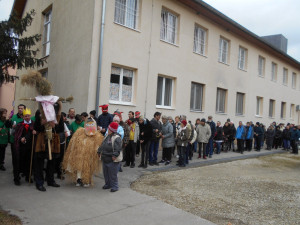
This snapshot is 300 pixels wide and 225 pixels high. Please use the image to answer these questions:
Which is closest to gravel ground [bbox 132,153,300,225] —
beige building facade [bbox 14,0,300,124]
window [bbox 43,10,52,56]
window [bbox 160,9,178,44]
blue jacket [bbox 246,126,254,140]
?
beige building facade [bbox 14,0,300,124]

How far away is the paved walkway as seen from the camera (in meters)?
4.44

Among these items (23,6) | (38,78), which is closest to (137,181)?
(38,78)

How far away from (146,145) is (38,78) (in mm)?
4286

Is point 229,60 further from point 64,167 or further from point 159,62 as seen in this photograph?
point 64,167

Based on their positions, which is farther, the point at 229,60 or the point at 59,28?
the point at 229,60

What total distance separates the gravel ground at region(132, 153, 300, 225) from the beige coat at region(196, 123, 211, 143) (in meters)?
1.86

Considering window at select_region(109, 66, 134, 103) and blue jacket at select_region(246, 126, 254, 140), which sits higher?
window at select_region(109, 66, 134, 103)

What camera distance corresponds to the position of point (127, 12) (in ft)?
38.5

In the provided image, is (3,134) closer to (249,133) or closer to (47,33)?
(47,33)

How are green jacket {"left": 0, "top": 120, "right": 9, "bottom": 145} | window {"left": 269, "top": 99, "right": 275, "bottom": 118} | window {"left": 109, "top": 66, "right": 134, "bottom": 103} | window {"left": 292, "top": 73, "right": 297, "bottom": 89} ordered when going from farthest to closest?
window {"left": 292, "top": 73, "right": 297, "bottom": 89} < window {"left": 269, "top": 99, "right": 275, "bottom": 118} < window {"left": 109, "top": 66, "right": 134, "bottom": 103} < green jacket {"left": 0, "top": 120, "right": 9, "bottom": 145}

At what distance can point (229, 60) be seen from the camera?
17391mm

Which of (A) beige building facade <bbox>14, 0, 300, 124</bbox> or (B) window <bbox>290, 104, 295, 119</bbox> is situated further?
(B) window <bbox>290, 104, 295, 119</bbox>

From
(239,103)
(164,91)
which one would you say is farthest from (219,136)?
(239,103)

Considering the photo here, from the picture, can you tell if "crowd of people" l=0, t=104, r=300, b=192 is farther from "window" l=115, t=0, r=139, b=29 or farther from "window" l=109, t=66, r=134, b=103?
"window" l=115, t=0, r=139, b=29
